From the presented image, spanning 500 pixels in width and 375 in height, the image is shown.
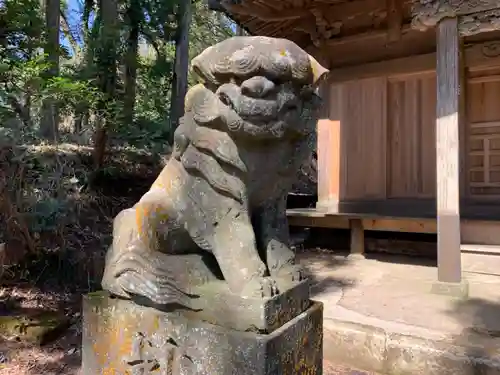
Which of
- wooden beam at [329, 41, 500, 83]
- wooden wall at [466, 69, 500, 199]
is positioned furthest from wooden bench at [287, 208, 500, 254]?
wooden beam at [329, 41, 500, 83]

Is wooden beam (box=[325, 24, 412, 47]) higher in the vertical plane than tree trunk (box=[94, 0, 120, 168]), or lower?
higher

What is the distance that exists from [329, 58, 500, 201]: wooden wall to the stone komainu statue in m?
5.20

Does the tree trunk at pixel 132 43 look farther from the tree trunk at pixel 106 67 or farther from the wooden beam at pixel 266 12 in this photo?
the wooden beam at pixel 266 12

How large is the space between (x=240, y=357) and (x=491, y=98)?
645 centimetres

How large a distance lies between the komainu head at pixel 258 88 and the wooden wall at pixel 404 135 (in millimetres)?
5331

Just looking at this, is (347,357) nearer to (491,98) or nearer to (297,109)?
(297,109)

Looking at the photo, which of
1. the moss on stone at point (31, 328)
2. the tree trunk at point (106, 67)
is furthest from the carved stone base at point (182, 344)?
the tree trunk at point (106, 67)

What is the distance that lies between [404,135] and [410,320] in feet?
13.1

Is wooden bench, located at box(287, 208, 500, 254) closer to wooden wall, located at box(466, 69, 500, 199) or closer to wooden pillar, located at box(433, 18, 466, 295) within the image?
wooden pillar, located at box(433, 18, 466, 295)

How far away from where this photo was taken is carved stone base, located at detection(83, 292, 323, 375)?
175 cm

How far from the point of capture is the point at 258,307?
68.2 inches

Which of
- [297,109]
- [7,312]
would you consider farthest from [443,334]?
[7,312]

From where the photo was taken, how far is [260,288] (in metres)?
1.75

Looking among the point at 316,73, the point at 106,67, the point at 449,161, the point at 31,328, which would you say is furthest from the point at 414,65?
the point at 31,328
